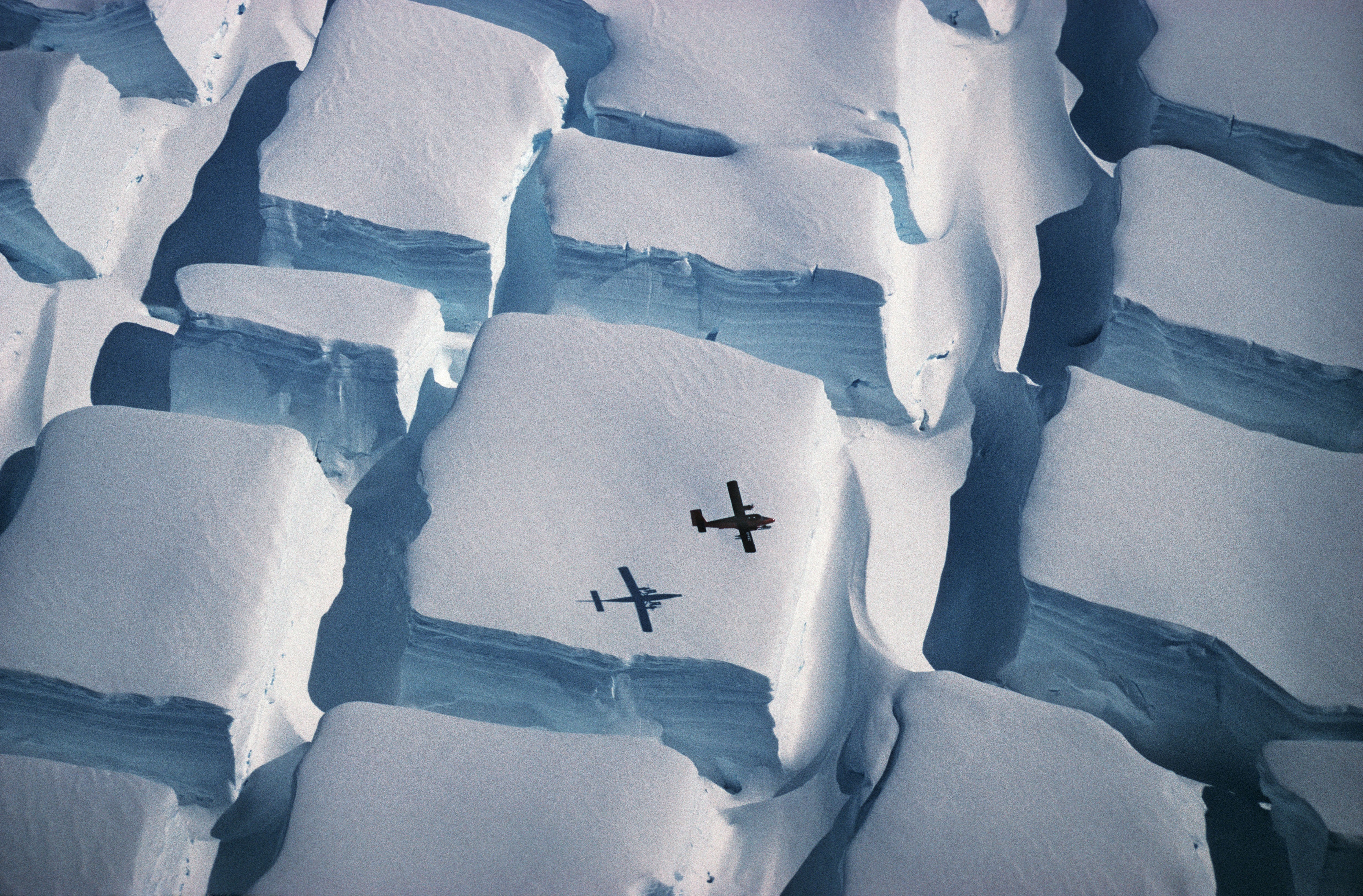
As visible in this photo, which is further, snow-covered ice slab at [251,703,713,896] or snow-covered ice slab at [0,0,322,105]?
snow-covered ice slab at [0,0,322,105]

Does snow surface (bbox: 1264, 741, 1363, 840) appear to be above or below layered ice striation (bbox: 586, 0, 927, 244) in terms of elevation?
below

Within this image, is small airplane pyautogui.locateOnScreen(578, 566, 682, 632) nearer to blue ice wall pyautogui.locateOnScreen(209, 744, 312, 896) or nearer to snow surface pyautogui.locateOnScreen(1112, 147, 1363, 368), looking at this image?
blue ice wall pyautogui.locateOnScreen(209, 744, 312, 896)

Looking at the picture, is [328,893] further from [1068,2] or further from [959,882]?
[1068,2]

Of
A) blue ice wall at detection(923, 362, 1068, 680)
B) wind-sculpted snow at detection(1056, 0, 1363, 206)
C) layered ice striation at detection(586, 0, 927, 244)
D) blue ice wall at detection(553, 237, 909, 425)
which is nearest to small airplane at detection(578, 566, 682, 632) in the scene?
blue ice wall at detection(923, 362, 1068, 680)

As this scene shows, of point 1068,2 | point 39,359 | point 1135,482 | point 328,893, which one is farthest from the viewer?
point 1068,2

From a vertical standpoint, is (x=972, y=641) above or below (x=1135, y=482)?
below

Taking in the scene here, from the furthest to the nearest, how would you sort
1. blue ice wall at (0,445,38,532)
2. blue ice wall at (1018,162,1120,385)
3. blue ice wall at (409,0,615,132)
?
blue ice wall at (409,0,615,132) < blue ice wall at (1018,162,1120,385) < blue ice wall at (0,445,38,532)

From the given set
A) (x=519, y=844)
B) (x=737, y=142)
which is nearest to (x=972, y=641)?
(x=519, y=844)
